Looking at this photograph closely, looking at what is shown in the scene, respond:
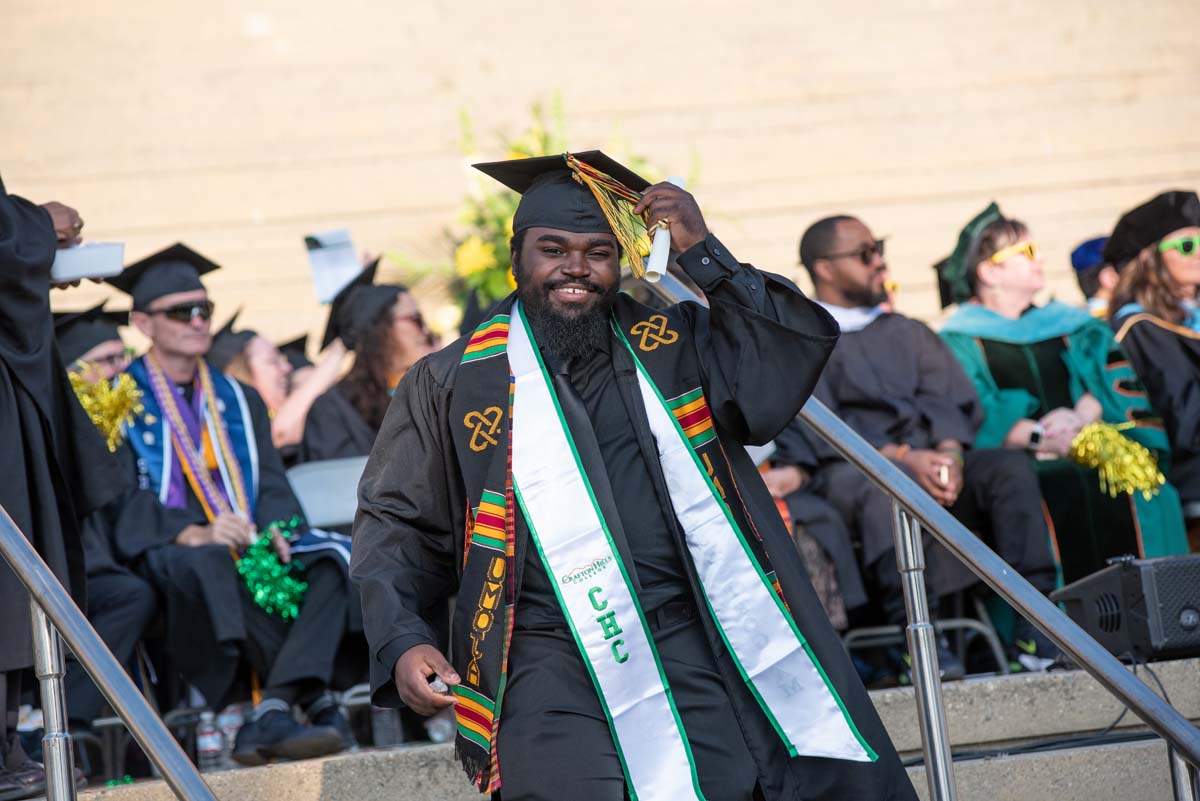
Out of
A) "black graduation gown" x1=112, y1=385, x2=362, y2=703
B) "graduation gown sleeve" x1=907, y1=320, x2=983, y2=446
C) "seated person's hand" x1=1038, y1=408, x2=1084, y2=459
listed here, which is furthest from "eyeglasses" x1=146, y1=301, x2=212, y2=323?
"seated person's hand" x1=1038, y1=408, x2=1084, y2=459

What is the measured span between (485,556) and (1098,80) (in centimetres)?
947

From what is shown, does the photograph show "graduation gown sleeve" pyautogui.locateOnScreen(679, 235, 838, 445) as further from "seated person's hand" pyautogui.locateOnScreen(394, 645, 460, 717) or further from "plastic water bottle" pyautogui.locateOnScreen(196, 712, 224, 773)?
"plastic water bottle" pyautogui.locateOnScreen(196, 712, 224, 773)

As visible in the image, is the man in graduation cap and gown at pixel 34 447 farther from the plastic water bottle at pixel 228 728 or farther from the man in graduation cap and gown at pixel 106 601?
the plastic water bottle at pixel 228 728

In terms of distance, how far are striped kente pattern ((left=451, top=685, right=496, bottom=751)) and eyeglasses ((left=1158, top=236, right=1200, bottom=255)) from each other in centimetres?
487

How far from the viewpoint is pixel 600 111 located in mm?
11367

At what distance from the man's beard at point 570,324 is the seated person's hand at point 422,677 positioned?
2.55 feet

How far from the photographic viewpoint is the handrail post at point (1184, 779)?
125 inches

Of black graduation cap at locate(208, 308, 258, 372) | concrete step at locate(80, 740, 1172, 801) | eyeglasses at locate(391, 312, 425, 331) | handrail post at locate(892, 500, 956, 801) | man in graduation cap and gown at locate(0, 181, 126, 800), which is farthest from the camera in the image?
black graduation cap at locate(208, 308, 258, 372)

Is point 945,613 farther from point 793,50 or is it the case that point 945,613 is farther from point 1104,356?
point 793,50

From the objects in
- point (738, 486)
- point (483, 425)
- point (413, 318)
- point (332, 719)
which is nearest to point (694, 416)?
point (738, 486)

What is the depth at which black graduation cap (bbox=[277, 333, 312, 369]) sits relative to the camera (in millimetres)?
8945

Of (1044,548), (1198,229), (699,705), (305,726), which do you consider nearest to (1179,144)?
(1198,229)

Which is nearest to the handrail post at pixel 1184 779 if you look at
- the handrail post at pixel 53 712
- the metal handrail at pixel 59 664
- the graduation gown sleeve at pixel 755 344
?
the graduation gown sleeve at pixel 755 344

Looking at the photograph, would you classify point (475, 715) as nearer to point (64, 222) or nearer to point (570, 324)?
point (570, 324)
